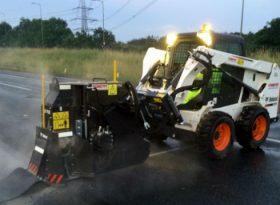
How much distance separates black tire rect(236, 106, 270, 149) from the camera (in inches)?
279

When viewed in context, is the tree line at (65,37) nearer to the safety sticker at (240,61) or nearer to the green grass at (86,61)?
the green grass at (86,61)

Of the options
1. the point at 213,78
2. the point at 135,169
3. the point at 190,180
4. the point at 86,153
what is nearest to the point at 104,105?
the point at 86,153

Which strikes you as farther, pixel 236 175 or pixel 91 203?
pixel 236 175

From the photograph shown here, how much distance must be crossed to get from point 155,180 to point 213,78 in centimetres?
212

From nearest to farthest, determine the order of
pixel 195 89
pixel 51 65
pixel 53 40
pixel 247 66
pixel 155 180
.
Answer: pixel 155 180 → pixel 195 89 → pixel 247 66 → pixel 51 65 → pixel 53 40

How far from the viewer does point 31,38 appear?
221 feet

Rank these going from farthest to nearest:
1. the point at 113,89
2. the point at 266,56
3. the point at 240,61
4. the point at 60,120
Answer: the point at 266,56 → the point at 240,61 → the point at 113,89 → the point at 60,120

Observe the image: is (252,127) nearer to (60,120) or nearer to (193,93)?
(193,93)

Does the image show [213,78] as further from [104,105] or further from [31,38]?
[31,38]

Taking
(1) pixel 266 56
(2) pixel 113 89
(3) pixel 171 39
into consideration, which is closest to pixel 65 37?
(1) pixel 266 56

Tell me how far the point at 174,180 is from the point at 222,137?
150 centimetres

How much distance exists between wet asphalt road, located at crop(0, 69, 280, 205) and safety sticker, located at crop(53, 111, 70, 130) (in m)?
0.84

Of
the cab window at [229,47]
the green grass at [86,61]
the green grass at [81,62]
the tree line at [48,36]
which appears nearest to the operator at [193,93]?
the cab window at [229,47]

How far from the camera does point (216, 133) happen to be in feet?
21.5
